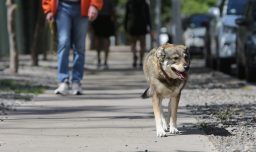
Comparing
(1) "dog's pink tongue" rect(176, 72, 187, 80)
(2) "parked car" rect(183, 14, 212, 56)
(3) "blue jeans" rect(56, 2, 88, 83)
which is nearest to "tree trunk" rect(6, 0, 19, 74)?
(3) "blue jeans" rect(56, 2, 88, 83)

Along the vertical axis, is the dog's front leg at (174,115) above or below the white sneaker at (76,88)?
above

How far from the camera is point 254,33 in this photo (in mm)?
16125

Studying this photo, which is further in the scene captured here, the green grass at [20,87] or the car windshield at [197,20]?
the car windshield at [197,20]

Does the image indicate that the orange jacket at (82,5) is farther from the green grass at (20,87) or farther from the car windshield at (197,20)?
the car windshield at (197,20)

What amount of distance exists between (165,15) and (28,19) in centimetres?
3041

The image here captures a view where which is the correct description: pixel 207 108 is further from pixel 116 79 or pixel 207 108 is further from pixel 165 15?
pixel 165 15

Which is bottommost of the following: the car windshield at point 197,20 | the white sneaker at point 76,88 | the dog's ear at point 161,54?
the car windshield at point 197,20

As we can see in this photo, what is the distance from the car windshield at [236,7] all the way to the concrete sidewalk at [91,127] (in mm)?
7941

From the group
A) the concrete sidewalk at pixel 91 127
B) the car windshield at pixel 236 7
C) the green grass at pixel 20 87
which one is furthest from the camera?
the car windshield at pixel 236 7

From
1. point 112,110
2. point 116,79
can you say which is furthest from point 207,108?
point 116,79

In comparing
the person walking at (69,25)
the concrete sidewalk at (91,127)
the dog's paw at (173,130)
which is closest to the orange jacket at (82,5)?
the person walking at (69,25)

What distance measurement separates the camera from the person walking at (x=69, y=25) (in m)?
11.7

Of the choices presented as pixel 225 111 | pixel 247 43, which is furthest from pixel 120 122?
pixel 247 43

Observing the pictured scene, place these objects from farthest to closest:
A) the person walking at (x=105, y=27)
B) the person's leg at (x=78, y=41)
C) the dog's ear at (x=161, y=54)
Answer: the person walking at (x=105, y=27)
the person's leg at (x=78, y=41)
the dog's ear at (x=161, y=54)
